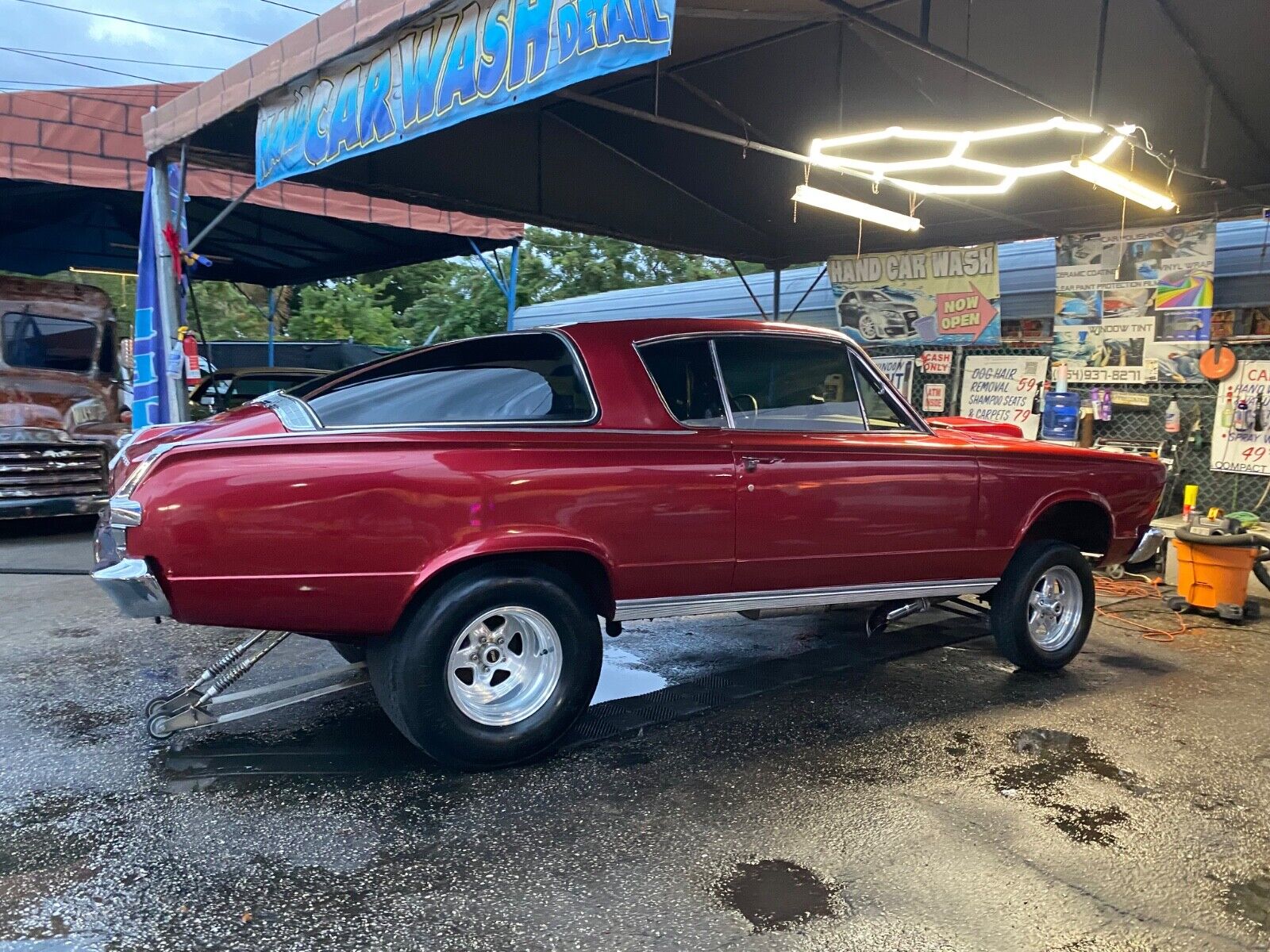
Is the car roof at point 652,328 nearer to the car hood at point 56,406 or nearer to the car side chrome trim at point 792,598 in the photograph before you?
the car side chrome trim at point 792,598

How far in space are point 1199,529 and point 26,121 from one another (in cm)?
1121

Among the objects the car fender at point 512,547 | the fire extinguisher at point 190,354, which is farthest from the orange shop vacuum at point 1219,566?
the fire extinguisher at point 190,354

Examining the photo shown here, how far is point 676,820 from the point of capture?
3.36 meters

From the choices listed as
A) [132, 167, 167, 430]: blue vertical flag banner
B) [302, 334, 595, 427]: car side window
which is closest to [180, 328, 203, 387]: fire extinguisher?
[132, 167, 167, 430]: blue vertical flag banner

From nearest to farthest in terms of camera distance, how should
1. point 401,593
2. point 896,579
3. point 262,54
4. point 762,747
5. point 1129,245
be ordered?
point 401,593
point 762,747
point 896,579
point 262,54
point 1129,245

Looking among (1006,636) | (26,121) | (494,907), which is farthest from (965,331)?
(26,121)

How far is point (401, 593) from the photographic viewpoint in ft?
11.2

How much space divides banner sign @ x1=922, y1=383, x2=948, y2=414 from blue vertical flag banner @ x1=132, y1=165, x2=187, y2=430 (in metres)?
7.98

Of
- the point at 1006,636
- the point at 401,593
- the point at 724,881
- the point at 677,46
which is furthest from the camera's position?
the point at 677,46

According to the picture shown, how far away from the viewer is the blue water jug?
9.37m

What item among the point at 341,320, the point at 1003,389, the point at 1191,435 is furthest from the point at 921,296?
the point at 341,320

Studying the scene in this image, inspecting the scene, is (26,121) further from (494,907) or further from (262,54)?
(494,907)

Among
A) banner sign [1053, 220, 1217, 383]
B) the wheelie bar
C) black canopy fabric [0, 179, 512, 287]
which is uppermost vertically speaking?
black canopy fabric [0, 179, 512, 287]

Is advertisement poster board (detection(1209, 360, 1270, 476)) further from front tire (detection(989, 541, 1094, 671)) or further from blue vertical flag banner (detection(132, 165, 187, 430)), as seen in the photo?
blue vertical flag banner (detection(132, 165, 187, 430))
